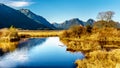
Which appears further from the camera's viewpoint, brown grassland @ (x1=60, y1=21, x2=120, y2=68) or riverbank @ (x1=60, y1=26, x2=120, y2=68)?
brown grassland @ (x1=60, y1=21, x2=120, y2=68)

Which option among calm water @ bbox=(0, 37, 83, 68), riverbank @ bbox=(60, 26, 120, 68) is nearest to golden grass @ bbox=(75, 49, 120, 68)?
riverbank @ bbox=(60, 26, 120, 68)

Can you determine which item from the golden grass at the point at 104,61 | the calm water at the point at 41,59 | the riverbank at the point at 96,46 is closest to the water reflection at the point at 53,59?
the calm water at the point at 41,59

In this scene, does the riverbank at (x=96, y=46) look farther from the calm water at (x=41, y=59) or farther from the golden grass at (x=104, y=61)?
the calm water at (x=41, y=59)

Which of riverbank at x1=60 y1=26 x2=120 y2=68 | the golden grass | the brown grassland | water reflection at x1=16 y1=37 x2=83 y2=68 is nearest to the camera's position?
the golden grass

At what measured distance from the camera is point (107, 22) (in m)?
170

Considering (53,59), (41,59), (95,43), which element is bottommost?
(53,59)

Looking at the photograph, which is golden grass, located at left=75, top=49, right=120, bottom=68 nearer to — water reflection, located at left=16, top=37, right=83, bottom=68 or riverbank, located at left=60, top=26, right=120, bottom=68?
riverbank, located at left=60, top=26, right=120, bottom=68

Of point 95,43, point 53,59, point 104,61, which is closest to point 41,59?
point 53,59

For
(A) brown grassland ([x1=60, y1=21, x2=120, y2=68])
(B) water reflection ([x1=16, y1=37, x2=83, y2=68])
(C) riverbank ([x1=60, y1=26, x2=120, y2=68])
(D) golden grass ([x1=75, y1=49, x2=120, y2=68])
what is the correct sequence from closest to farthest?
(D) golden grass ([x1=75, y1=49, x2=120, y2=68]) → (C) riverbank ([x1=60, y1=26, x2=120, y2=68]) → (A) brown grassland ([x1=60, y1=21, x2=120, y2=68]) → (B) water reflection ([x1=16, y1=37, x2=83, y2=68])

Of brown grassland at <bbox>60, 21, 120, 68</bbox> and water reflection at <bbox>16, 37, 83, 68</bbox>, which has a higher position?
brown grassland at <bbox>60, 21, 120, 68</bbox>

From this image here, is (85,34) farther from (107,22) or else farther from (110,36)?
(107,22)

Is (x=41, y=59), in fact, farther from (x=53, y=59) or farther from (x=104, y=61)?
(x=104, y=61)

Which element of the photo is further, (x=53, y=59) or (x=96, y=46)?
(x=96, y=46)

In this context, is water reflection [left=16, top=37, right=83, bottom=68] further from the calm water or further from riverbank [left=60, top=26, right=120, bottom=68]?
riverbank [left=60, top=26, right=120, bottom=68]
